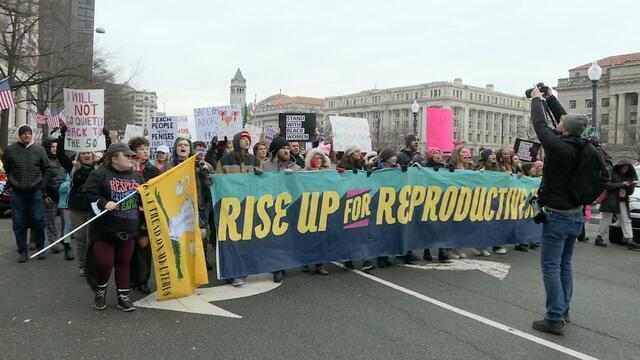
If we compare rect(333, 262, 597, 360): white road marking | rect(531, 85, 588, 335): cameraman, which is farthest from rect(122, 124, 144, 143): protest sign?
rect(531, 85, 588, 335): cameraman

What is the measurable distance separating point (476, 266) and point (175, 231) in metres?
4.62

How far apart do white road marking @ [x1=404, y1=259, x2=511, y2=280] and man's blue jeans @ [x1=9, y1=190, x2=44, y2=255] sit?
5.84 m

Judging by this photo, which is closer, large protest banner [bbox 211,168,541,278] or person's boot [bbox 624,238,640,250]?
large protest banner [bbox 211,168,541,278]

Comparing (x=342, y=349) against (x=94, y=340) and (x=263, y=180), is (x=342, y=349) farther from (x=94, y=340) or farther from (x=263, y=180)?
(x=263, y=180)

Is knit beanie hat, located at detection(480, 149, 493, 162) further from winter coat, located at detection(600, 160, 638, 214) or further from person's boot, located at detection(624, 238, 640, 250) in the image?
person's boot, located at detection(624, 238, 640, 250)

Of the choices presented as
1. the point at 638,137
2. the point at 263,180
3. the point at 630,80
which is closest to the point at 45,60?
the point at 263,180

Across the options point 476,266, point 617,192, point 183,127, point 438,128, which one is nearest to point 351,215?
point 476,266

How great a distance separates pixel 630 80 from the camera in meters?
87.5

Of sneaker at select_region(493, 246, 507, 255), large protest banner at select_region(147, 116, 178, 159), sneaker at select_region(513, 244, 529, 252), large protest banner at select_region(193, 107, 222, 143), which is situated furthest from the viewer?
large protest banner at select_region(147, 116, 178, 159)

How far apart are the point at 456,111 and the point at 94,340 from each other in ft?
475

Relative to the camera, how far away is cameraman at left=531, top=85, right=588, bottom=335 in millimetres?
4828

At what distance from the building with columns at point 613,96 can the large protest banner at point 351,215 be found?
276ft

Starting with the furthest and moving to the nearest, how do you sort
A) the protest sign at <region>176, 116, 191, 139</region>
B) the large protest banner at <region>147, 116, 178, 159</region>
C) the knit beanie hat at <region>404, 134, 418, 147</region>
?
the protest sign at <region>176, 116, 191, 139</region>
the large protest banner at <region>147, 116, 178, 159</region>
the knit beanie hat at <region>404, 134, 418, 147</region>

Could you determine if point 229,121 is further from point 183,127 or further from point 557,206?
point 557,206
